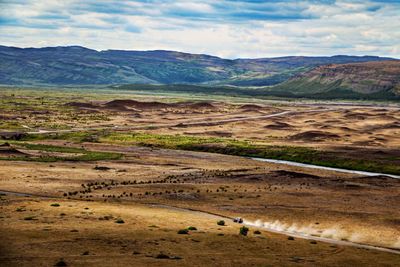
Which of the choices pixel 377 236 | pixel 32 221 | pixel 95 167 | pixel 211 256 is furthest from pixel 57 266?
pixel 95 167

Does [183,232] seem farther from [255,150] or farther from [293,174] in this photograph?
[255,150]

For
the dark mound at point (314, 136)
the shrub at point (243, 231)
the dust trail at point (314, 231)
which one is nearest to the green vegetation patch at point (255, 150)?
the dark mound at point (314, 136)

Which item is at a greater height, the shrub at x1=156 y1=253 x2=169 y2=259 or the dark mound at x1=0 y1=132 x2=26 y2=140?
the shrub at x1=156 y1=253 x2=169 y2=259

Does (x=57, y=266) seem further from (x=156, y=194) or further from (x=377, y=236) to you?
(x=156, y=194)

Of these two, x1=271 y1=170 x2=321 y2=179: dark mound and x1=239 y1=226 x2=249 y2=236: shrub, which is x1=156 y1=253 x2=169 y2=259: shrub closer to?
x1=239 y1=226 x2=249 y2=236: shrub

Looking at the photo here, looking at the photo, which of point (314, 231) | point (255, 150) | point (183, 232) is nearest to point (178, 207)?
point (183, 232)

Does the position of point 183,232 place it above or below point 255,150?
above

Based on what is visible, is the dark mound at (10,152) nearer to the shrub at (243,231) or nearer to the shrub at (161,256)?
the shrub at (243,231)

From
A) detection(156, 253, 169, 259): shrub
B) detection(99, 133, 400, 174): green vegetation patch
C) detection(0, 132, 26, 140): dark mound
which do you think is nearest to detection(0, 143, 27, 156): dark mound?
detection(0, 132, 26, 140): dark mound
